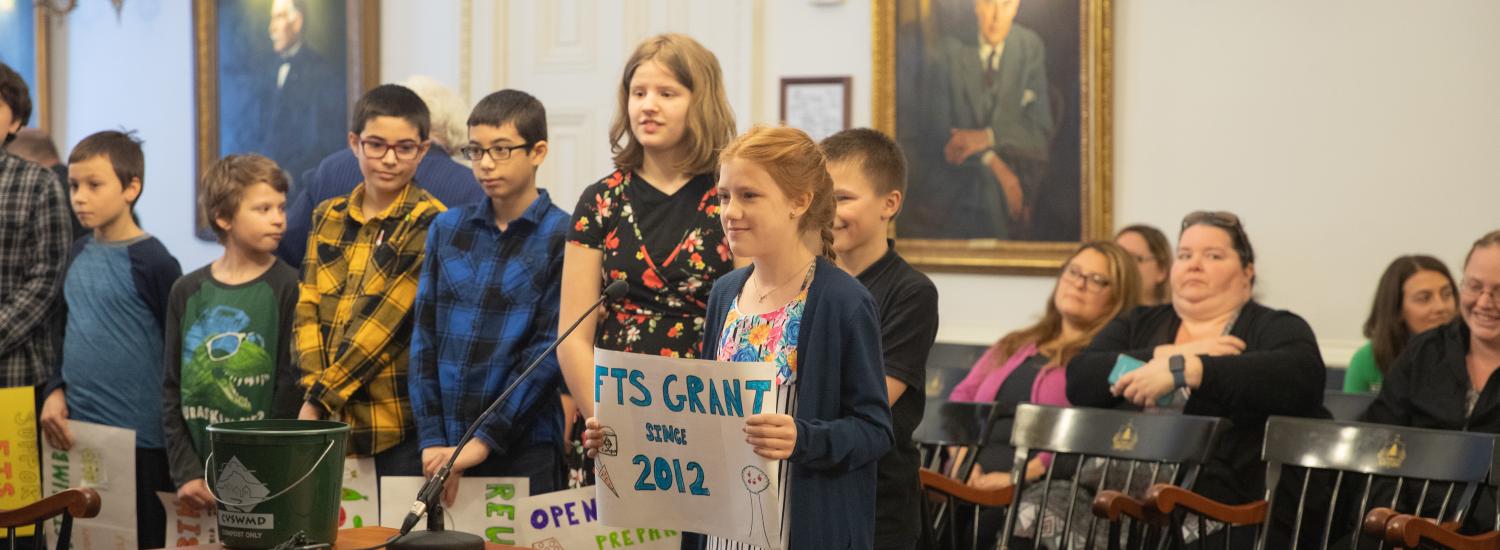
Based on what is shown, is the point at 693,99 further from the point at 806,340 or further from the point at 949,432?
the point at 949,432

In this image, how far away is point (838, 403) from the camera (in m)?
2.40

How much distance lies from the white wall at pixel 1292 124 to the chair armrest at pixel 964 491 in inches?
103

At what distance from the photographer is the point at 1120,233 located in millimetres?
5703

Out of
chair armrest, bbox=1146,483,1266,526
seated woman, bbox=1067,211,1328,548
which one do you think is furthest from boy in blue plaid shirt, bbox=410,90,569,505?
seated woman, bbox=1067,211,1328,548

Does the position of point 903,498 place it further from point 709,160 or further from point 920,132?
point 920,132

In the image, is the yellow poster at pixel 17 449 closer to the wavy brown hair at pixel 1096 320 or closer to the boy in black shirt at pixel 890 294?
the boy in black shirt at pixel 890 294

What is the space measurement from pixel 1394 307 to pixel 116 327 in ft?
13.8

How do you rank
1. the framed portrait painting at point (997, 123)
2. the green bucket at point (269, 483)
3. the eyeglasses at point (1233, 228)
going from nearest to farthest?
the green bucket at point (269, 483) < the eyeglasses at point (1233, 228) < the framed portrait painting at point (997, 123)

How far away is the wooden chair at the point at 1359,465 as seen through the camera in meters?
3.52

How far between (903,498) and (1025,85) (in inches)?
158

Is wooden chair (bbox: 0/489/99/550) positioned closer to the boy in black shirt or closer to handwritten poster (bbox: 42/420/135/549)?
handwritten poster (bbox: 42/420/135/549)

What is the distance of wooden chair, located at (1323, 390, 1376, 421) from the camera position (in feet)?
15.6

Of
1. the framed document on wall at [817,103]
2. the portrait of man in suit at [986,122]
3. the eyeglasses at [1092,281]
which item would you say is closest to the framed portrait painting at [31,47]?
the framed document on wall at [817,103]

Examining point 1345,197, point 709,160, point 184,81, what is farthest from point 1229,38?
point 184,81
